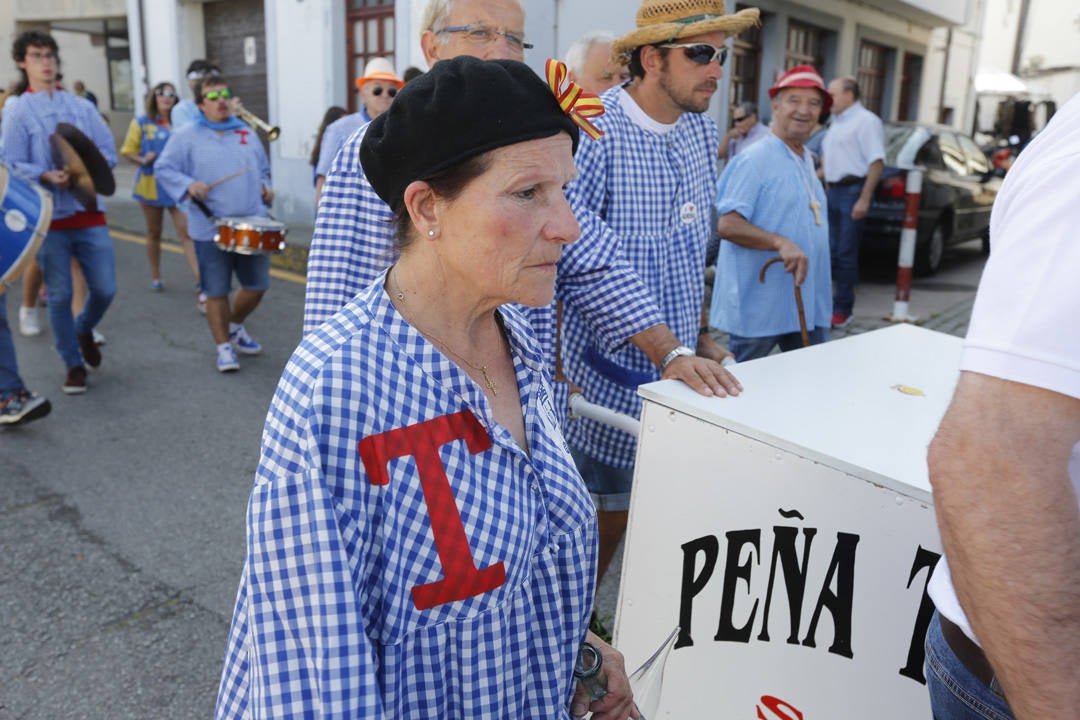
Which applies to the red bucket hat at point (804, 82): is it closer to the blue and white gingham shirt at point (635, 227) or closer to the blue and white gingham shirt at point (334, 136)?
the blue and white gingham shirt at point (635, 227)

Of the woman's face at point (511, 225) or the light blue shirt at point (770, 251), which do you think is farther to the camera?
the light blue shirt at point (770, 251)

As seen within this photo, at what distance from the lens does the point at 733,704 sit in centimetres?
199

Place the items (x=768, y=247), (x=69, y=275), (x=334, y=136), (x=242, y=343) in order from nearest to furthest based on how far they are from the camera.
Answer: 1. (x=768, y=247)
2. (x=69, y=275)
3. (x=242, y=343)
4. (x=334, y=136)

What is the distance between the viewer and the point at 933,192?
29.0 ft

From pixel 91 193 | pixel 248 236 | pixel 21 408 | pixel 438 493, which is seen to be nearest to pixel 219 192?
pixel 248 236

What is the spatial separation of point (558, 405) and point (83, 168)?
4.08 m

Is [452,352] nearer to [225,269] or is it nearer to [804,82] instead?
[804,82]

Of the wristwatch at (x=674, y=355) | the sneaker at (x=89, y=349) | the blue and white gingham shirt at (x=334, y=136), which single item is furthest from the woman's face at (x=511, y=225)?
the blue and white gingham shirt at (x=334, y=136)

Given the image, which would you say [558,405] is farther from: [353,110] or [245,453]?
[353,110]

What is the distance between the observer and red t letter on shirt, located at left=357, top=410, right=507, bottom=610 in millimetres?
1097

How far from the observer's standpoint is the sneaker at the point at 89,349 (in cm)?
563

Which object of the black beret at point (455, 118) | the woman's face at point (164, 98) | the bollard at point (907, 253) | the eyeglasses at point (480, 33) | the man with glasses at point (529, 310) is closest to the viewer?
the black beret at point (455, 118)

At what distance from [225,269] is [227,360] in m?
0.61

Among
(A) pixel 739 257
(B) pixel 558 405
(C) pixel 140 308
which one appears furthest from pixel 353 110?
(B) pixel 558 405
